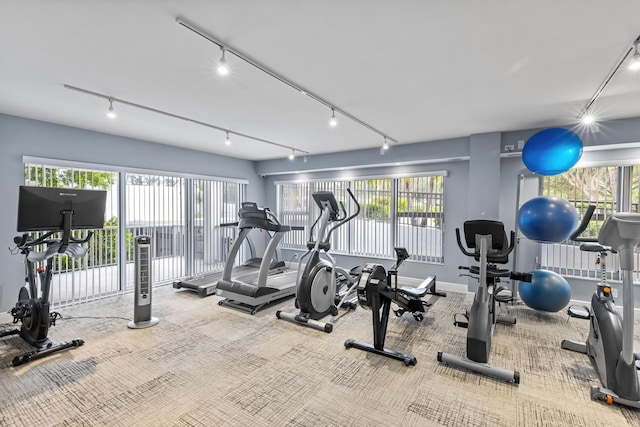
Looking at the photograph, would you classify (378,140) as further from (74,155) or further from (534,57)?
(74,155)

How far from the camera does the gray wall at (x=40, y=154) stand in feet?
12.7

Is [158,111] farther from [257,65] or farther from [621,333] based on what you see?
[621,333]

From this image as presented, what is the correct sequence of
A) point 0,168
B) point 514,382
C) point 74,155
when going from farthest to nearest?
point 74,155 → point 0,168 → point 514,382

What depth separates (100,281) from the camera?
4.78 metres

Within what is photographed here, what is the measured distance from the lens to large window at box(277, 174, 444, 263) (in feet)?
18.4

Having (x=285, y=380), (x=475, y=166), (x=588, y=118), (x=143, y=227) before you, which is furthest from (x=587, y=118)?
(x=143, y=227)

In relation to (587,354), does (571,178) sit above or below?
above

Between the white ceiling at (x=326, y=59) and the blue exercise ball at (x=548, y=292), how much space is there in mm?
2002

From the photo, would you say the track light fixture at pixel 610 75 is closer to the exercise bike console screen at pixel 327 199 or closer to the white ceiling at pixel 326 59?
the white ceiling at pixel 326 59

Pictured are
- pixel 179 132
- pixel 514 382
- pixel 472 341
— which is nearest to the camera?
pixel 514 382

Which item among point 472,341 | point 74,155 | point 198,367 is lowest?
point 198,367

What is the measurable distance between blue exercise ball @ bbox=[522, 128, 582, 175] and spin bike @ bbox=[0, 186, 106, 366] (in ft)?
15.7

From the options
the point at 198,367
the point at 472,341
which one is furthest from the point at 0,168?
the point at 472,341

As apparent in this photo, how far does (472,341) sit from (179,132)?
4679 millimetres
